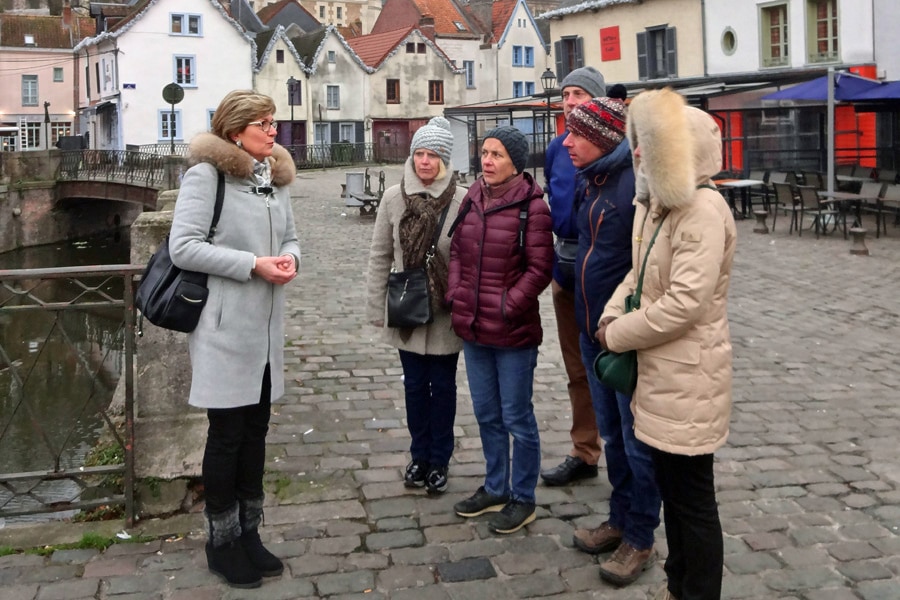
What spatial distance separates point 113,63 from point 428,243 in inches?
2079

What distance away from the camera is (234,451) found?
4.02 metres

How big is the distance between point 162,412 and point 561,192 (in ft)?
7.38

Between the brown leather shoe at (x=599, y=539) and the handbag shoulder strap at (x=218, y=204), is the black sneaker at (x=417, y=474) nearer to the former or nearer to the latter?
the brown leather shoe at (x=599, y=539)

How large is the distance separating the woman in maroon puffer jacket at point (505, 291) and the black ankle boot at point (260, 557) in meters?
1.02

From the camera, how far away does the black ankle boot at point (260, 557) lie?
4.02m

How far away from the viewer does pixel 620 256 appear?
12.8 feet

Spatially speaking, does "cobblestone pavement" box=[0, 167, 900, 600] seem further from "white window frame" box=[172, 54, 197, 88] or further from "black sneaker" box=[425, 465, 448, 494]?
"white window frame" box=[172, 54, 197, 88]

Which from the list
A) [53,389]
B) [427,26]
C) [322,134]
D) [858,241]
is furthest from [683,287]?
[427,26]

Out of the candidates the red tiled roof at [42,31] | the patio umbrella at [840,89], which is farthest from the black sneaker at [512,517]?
the red tiled roof at [42,31]

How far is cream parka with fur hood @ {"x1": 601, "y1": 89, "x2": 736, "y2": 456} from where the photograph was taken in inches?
127

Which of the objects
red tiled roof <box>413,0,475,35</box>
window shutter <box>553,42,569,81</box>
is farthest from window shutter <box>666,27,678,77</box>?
red tiled roof <box>413,0,475,35</box>

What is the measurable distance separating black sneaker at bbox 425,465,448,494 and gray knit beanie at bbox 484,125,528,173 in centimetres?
161

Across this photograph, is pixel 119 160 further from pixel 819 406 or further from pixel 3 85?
pixel 3 85

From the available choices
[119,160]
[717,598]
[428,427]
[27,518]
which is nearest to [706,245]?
[717,598]
